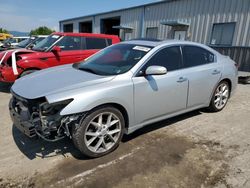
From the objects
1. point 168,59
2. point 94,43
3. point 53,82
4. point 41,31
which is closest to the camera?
point 53,82

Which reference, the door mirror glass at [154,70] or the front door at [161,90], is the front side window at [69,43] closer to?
the front door at [161,90]

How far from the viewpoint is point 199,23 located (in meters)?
12.9

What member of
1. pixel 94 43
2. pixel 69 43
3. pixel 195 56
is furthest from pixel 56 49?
pixel 195 56

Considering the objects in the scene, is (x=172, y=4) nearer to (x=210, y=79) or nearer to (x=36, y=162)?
(x=210, y=79)

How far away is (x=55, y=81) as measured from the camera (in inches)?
123

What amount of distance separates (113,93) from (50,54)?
413 centimetres

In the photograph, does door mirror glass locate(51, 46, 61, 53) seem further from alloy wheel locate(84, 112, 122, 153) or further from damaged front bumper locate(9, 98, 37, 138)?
alloy wheel locate(84, 112, 122, 153)

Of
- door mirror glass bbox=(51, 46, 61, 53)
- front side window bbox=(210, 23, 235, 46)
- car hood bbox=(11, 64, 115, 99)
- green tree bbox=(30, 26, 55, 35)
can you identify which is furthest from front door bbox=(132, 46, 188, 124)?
green tree bbox=(30, 26, 55, 35)

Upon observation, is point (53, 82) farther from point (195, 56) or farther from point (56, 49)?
point (56, 49)

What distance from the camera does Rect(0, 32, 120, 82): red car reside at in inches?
230

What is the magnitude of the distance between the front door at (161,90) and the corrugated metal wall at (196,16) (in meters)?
8.80

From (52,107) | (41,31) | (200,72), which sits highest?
(41,31)

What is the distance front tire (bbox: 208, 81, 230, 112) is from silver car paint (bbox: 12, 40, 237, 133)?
0.32 m

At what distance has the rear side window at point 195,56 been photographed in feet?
13.2
